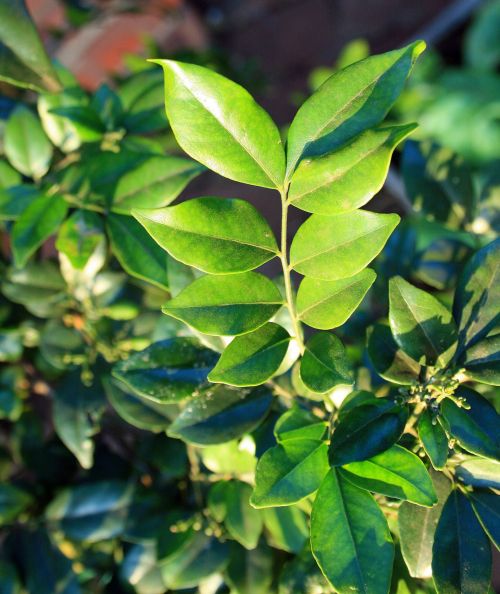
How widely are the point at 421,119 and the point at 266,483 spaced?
164cm

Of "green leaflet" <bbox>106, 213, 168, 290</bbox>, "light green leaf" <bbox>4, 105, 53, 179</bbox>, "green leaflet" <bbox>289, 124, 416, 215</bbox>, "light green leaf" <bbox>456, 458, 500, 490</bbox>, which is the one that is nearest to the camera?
"green leaflet" <bbox>289, 124, 416, 215</bbox>

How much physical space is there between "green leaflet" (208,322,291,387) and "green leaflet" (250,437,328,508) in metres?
0.07

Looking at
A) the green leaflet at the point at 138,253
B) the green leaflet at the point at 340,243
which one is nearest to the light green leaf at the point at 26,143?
the green leaflet at the point at 138,253

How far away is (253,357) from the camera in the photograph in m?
0.54

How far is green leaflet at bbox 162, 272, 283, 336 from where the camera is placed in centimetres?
50

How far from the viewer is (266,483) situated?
0.52 metres

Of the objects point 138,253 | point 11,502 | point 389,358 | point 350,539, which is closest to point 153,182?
point 138,253

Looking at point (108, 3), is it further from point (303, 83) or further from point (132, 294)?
point (132, 294)

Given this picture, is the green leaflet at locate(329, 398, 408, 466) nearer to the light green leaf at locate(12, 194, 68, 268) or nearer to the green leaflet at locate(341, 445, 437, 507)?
the green leaflet at locate(341, 445, 437, 507)

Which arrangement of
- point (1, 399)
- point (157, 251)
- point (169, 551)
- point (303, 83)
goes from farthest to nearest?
point (303, 83) → point (1, 399) → point (169, 551) → point (157, 251)

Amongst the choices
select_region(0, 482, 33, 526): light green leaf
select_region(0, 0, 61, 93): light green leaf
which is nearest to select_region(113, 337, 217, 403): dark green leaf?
select_region(0, 0, 61, 93): light green leaf

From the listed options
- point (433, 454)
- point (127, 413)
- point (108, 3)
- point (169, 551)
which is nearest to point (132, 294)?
point (127, 413)

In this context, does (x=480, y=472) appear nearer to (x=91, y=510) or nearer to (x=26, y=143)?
(x=91, y=510)

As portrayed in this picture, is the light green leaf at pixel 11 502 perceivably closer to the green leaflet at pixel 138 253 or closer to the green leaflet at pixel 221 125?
the green leaflet at pixel 138 253
